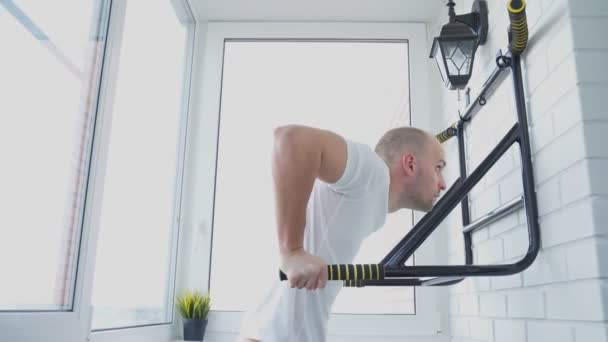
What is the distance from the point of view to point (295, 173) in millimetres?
1085

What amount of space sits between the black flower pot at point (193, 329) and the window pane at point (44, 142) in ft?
2.61

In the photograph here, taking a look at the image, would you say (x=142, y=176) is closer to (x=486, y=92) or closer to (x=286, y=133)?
(x=286, y=133)

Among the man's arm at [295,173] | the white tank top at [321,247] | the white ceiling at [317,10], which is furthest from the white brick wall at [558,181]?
the white ceiling at [317,10]

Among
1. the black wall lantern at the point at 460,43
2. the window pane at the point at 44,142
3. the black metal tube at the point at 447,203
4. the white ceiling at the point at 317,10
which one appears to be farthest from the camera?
the white ceiling at the point at 317,10

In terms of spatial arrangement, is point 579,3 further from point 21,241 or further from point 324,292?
point 21,241

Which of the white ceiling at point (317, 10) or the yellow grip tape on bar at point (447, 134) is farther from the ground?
the white ceiling at point (317, 10)

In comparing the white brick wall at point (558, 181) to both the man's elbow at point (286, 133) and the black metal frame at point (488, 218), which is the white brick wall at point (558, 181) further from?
the man's elbow at point (286, 133)

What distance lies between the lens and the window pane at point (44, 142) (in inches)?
46.0

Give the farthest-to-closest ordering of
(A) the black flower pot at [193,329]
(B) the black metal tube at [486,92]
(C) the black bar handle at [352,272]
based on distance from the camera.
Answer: (A) the black flower pot at [193,329] < (B) the black metal tube at [486,92] < (C) the black bar handle at [352,272]

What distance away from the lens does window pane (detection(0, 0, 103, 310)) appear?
117 centimetres

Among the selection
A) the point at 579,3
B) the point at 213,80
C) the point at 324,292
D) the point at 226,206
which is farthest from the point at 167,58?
the point at 579,3

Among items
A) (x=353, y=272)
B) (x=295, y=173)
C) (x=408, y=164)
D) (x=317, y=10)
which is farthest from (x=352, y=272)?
(x=317, y=10)

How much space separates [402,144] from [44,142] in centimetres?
94

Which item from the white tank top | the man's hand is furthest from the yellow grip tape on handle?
the man's hand
